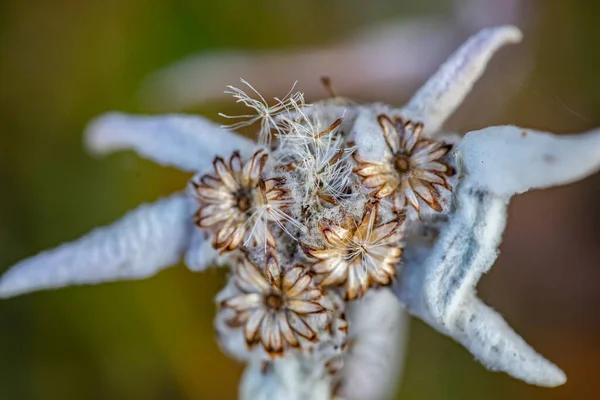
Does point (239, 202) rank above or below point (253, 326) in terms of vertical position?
above

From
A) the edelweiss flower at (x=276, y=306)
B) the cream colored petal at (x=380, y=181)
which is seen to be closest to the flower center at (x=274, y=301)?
the edelweiss flower at (x=276, y=306)

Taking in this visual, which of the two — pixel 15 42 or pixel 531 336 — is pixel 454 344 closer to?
pixel 531 336

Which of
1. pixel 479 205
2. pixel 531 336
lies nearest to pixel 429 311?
pixel 479 205

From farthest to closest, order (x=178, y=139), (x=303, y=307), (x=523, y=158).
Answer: (x=178, y=139) < (x=303, y=307) < (x=523, y=158)

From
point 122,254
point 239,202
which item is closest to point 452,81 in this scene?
point 239,202

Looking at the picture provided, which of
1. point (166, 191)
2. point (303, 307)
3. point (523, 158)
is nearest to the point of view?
point (523, 158)

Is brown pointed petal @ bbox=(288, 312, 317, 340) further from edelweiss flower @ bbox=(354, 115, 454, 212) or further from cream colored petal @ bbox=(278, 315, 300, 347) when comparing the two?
edelweiss flower @ bbox=(354, 115, 454, 212)

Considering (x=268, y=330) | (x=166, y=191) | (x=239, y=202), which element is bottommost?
(x=166, y=191)

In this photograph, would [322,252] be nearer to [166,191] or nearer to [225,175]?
[225,175]
